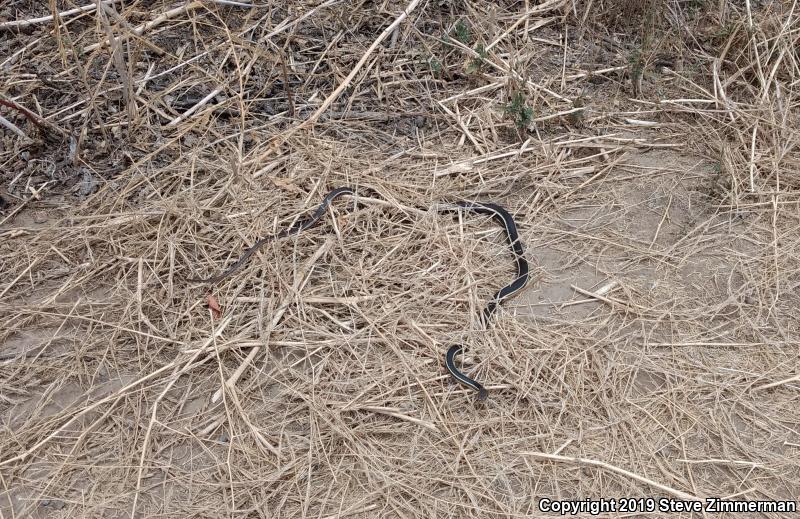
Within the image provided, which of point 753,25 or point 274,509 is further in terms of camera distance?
point 753,25

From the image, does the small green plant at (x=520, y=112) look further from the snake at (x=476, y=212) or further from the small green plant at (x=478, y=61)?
the snake at (x=476, y=212)

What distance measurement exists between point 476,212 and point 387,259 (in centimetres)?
64

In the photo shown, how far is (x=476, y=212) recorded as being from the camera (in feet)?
13.3

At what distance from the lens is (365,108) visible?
4.66 meters

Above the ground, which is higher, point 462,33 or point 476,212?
point 462,33

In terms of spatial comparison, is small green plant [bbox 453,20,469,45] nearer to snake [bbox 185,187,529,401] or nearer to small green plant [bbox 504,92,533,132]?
small green plant [bbox 504,92,533,132]

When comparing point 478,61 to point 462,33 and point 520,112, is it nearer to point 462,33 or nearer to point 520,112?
point 462,33

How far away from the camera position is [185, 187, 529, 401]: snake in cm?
329

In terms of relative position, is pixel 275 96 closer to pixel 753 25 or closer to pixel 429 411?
pixel 429 411

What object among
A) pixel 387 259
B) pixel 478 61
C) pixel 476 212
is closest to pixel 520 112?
pixel 478 61

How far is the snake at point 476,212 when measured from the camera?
329 cm

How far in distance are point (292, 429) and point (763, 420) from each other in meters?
2.14

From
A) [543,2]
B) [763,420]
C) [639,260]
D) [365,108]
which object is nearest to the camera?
[763,420]

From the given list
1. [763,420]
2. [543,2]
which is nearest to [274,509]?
[763,420]
